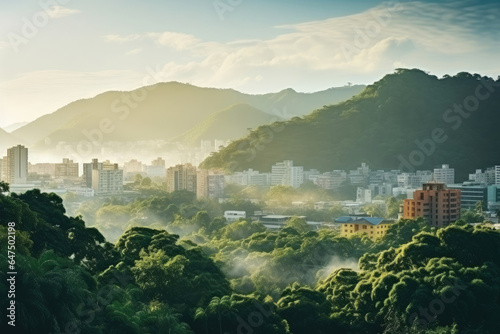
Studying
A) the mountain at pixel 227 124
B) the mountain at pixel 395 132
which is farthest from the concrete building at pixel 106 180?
the mountain at pixel 227 124

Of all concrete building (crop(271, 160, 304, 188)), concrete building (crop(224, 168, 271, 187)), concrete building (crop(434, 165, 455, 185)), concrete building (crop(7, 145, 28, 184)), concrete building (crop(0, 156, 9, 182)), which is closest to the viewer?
concrete building (crop(7, 145, 28, 184))

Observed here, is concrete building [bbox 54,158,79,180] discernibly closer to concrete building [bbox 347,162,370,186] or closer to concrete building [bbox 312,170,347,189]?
concrete building [bbox 312,170,347,189]

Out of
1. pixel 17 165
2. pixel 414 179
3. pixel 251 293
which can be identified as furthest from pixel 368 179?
pixel 251 293

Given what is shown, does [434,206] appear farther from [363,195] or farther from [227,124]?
[227,124]

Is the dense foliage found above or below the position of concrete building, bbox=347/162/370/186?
below

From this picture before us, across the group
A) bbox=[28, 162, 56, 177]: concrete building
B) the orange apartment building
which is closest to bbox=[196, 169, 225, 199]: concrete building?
bbox=[28, 162, 56, 177]: concrete building

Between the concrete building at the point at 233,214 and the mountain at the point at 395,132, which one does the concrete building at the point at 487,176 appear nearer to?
the mountain at the point at 395,132

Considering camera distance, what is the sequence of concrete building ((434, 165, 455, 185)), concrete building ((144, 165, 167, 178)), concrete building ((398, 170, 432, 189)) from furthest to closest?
1. concrete building ((144, 165, 167, 178))
2. concrete building ((398, 170, 432, 189))
3. concrete building ((434, 165, 455, 185))
